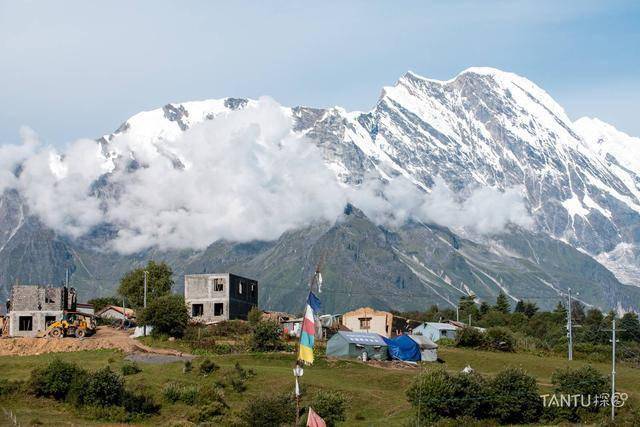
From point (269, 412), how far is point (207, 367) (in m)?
19.1

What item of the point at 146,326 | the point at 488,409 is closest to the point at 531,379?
the point at 488,409

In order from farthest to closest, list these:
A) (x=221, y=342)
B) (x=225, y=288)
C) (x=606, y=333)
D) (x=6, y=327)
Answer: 1. (x=606, y=333)
2. (x=225, y=288)
3. (x=6, y=327)
4. (x=221, y=342)

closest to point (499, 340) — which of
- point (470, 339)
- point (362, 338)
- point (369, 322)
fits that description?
point (470, 339)

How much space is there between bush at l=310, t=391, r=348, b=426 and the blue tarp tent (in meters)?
27.4

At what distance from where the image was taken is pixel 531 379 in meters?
82.9

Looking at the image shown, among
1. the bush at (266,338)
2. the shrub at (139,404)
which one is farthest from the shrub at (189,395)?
the bush at (266,338)

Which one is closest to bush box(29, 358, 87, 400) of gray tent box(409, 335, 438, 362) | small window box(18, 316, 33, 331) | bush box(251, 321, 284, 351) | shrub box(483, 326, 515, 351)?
bush box(251, 321, 284, 351)

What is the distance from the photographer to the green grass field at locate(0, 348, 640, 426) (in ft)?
265

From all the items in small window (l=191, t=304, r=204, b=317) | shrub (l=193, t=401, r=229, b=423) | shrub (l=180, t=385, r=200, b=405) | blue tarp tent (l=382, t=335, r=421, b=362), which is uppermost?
small window (l=191, t=304, r=204, b=317)

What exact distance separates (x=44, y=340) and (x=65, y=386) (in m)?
26.6

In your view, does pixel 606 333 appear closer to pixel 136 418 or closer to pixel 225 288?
pixel 225 288

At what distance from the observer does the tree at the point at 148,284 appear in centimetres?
15701

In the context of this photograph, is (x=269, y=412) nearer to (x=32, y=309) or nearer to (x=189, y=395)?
(x=189, y=395)

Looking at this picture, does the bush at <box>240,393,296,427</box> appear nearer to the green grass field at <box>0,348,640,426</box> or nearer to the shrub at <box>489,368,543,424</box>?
the green grass field at <box>0,348,640,426</box>
